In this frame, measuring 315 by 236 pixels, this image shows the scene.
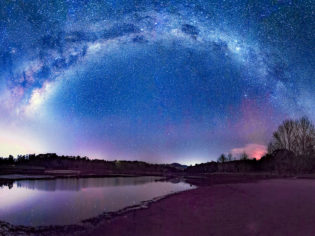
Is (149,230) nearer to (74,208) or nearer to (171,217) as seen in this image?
(171,217)

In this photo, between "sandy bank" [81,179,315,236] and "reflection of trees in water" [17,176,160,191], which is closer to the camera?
"sandy bank" [81,179,315,236]

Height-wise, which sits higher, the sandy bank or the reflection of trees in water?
the sandy bank

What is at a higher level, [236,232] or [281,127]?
[281,127]

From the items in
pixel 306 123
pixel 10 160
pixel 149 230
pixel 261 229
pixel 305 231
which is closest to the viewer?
pixel 305 231

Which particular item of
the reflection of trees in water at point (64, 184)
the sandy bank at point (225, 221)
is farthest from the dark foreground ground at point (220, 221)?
the reflection of trees in water at point (64, 184)

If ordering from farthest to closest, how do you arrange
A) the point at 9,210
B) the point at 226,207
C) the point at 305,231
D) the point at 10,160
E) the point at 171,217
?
the point at 10,160 < the point at 9,210 < the point at 226,207 < the point at 171,217 < the point at 305,231

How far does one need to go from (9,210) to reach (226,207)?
2120cm

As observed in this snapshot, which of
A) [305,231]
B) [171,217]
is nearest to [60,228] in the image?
[171,217]

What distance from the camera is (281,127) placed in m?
70.9

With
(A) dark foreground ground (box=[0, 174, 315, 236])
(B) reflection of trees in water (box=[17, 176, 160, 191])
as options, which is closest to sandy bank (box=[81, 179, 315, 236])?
(A) dark foreground ground (box=[0, 174, 315, 236])

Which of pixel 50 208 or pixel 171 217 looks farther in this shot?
pixel 50 208

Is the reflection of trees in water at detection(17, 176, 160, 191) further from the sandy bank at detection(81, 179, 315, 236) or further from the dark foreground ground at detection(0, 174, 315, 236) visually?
the sandy bank at detection(81, 179, 315, 236)

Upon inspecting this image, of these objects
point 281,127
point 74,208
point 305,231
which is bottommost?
point 74,208

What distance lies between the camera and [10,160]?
18738cm
